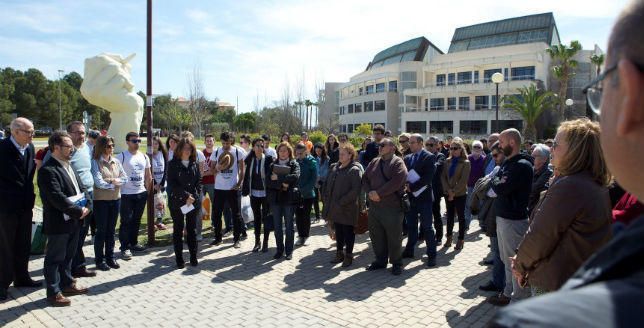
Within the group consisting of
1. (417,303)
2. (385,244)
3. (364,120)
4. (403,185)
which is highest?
(364,120)

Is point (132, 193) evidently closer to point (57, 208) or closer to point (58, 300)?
point (57, 208)

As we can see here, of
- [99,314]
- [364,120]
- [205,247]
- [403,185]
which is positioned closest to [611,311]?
[99,314]

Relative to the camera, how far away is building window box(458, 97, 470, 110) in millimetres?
49500

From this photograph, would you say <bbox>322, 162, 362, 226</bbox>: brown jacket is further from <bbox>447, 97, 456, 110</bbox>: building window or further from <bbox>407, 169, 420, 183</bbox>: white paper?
<bbox>447, 97, 456, 110</bbox>: building window

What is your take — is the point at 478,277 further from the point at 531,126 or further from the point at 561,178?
the point at 531,126

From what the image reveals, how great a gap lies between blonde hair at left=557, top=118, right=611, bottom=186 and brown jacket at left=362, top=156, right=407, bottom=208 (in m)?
3.49

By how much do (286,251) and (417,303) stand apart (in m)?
2.77

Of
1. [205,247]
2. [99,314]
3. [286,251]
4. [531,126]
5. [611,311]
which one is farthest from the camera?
[531,126]

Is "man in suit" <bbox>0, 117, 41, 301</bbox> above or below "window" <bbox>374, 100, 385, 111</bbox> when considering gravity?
below

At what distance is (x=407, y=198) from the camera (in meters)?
7.21

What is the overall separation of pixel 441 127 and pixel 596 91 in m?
51.5

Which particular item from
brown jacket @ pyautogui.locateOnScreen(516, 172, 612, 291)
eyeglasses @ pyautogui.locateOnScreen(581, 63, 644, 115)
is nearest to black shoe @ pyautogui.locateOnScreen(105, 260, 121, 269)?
brown jacket @ pyautogui.locateOnScreen(516, 172, 612, 291)

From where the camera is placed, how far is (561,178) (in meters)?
3.30

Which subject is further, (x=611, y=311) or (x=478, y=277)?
(x=478, y=277)
